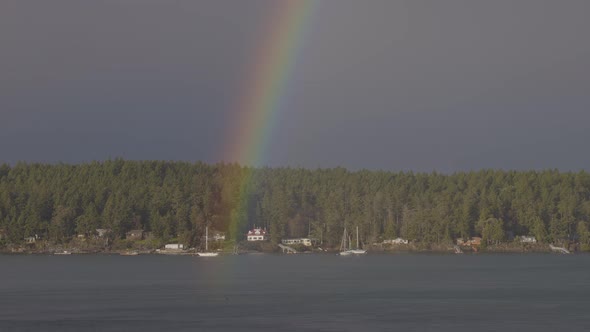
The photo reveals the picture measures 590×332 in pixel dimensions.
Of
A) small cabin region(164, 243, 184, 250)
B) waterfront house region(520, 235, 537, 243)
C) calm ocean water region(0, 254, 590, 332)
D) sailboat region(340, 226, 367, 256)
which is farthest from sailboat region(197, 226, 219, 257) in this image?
calm ocean water region(0, 254, 590, 332)

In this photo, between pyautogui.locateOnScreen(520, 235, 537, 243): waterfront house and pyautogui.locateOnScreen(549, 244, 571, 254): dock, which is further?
pyautogui.locateOnScreen(520, 235, 537, 243): waterfront house

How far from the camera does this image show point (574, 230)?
197750 mm

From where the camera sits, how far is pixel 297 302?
6581cm

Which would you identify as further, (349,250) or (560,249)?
(560,249)

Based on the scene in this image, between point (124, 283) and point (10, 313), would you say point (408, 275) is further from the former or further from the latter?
point (10, 313)

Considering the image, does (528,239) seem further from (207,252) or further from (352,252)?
(207,252)

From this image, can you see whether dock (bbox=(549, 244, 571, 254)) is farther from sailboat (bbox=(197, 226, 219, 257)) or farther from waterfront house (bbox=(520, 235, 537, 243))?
sailboat (bbox=(197, 226, 219, 257))

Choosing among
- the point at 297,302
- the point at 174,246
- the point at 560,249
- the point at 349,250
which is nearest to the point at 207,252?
the point at 174,246

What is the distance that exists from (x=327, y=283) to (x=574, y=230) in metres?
126

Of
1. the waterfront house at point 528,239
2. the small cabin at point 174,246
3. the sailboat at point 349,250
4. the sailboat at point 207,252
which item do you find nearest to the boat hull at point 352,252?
the sailboat at point 349,250

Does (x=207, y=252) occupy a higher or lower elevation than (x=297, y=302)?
higher

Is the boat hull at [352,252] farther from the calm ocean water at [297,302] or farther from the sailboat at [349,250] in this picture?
the calm ocean water at [297,302]

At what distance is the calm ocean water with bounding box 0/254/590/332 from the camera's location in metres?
52.2

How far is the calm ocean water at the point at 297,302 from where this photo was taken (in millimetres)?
52156
